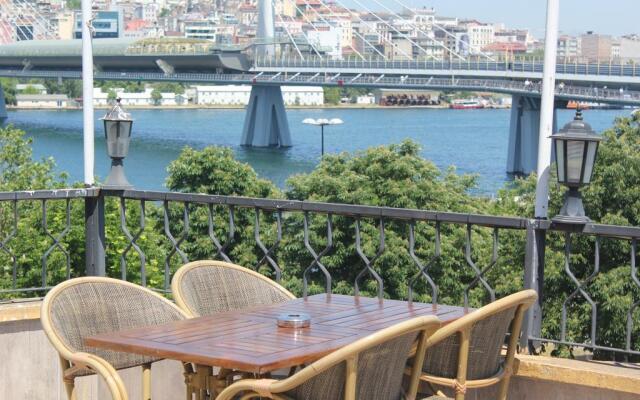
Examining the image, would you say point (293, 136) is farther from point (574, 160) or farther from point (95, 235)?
point (574, 160)

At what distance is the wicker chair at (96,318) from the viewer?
359cm

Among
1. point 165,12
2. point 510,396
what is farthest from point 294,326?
point 165,12

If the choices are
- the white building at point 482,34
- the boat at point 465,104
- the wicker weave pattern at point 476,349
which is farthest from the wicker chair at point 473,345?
the white building at point 482,34

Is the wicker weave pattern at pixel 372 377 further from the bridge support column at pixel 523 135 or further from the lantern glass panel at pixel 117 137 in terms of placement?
the bridge support column at pixel 523 135

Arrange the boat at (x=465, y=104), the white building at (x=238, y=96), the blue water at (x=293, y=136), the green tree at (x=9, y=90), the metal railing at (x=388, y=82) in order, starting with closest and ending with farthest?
the metal railing at (x=388, y=82)
the blue water at (x=293, y=136)
the green tree at (x=9, y=90)
the white building at (x=238, y=96)
the boat at (x=465, y=104)

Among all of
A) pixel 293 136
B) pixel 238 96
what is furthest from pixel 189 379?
pixel 238 96

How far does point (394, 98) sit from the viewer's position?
440 ft

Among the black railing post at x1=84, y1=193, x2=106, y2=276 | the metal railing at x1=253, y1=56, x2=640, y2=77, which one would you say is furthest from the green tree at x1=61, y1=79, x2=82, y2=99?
the black railing post at x1=84, y1=193, x2=106, y2=276

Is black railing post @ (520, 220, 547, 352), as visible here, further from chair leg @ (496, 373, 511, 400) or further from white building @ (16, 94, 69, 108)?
white building @ (16, 94, 69, 108)

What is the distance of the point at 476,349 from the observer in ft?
11.8

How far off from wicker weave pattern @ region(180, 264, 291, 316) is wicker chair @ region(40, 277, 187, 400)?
0.51 ft

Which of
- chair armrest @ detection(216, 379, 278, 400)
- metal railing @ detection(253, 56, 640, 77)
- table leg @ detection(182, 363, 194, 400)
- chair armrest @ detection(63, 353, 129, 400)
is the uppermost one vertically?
metal railing @ detection(253, 56, 640, 77)

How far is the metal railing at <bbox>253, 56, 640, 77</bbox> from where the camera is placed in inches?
2047

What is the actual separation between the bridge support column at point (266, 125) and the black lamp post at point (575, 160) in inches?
2721
